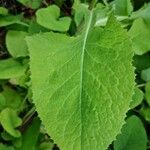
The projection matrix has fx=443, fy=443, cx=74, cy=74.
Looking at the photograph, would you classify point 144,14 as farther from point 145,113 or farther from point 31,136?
point 31,136

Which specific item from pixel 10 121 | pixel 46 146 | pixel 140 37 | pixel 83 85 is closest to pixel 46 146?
pixel 46 146

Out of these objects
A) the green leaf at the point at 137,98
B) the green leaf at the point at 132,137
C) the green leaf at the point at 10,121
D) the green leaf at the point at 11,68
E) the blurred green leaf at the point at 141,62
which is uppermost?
the green leaf at the point at 11,68

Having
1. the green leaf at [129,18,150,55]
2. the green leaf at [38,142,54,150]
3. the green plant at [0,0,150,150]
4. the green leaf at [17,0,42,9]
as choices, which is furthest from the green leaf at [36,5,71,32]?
the green leaf at [38,142,54,150]

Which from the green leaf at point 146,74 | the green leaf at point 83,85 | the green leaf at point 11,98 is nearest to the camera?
the green leaf at point 83,85

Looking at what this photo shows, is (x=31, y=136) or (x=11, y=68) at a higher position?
(x=11, y=68)

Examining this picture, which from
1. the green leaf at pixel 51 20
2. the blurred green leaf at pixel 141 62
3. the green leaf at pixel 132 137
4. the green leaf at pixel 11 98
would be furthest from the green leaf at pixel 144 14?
the green leaf at pixel 11 98

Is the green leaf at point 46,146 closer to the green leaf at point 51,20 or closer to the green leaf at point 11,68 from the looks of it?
the green leaf at point 11,68

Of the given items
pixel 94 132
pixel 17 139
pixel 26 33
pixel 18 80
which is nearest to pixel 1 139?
pixel 17 139

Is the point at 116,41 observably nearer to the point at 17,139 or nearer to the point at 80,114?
the point at 80,114
